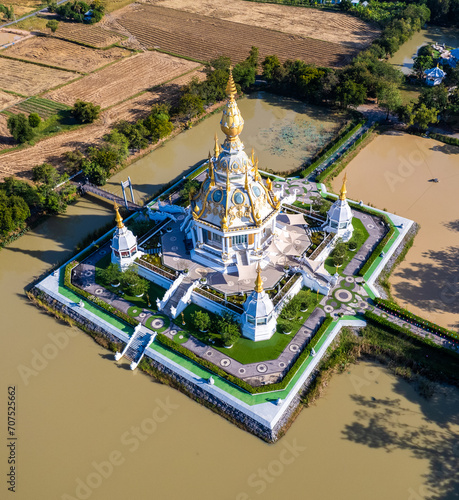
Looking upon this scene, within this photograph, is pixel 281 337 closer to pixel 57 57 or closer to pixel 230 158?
pixel 230 158

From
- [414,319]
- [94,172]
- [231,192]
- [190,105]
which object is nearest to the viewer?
[414,319]

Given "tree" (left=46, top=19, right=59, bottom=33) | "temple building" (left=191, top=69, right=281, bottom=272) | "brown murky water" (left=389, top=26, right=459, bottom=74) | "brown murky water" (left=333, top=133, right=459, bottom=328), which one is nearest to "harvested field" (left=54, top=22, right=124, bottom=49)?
→ "tree" (left=46, top=19, right=59, bottom=33)

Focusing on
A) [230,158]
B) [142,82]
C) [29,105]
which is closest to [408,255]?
[230,158]

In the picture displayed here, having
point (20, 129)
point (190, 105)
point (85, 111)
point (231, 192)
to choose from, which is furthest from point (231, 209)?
point (20, 129)

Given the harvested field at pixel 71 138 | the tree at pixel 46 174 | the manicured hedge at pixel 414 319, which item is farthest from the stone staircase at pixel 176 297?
the harvested field at pixel 71 138

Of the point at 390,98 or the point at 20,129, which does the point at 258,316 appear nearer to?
the point at 390,98

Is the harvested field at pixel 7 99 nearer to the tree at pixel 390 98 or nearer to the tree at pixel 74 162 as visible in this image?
the tree at pixel 74 162

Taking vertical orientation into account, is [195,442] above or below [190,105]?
below
